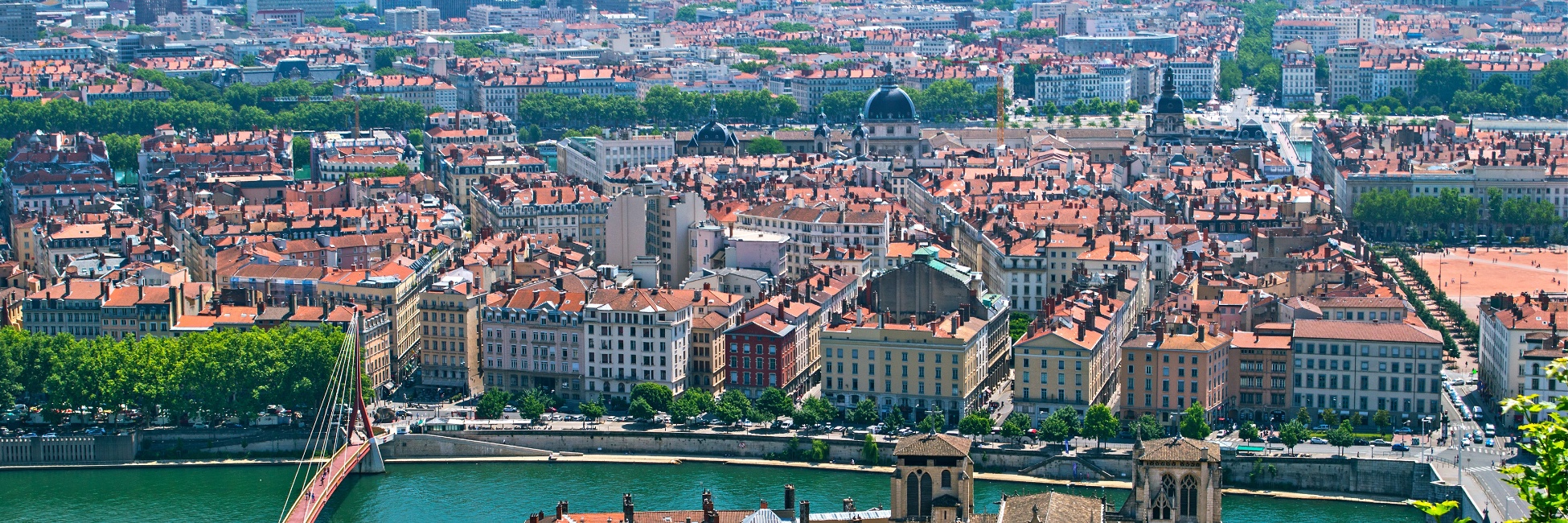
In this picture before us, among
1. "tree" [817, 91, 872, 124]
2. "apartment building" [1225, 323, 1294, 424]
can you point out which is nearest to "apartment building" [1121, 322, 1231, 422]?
"apartment building" [1225, 323, 1294, 424]

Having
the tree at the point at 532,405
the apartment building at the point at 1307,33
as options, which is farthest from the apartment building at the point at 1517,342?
the apartment building at the point at 1307,33

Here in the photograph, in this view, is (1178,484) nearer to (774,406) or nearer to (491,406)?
(774,406)

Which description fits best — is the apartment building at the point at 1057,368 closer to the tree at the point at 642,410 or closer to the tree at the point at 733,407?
the tree at the point at 733,407

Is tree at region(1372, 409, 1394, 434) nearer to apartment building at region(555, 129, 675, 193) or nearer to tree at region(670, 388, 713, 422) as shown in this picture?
tree at region(670, 388, 713, 422)

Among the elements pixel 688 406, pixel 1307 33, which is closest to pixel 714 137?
pixel 688 406

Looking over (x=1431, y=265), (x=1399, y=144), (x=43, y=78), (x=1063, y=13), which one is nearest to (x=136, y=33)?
(x=43, y=78)

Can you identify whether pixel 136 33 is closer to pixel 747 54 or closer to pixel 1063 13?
pixel 747 54

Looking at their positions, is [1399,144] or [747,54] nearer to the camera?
[1399,144]
